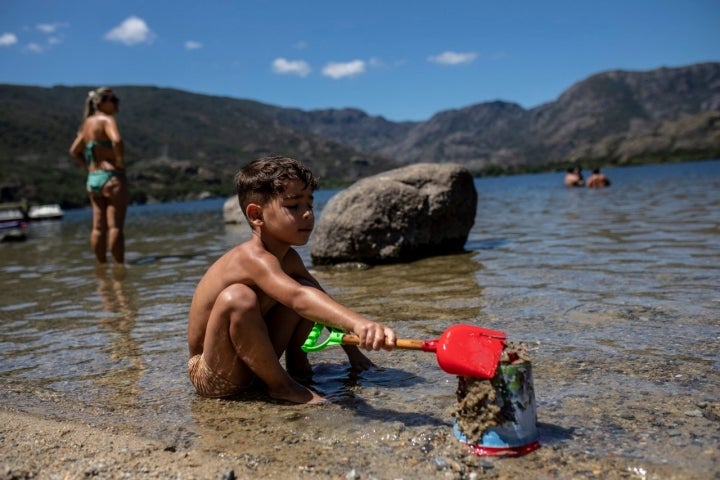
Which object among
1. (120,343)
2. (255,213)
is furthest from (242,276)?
(120,343)

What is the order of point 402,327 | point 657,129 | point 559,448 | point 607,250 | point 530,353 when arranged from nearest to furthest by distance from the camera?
point 559,448, point 530,353, point 402,327, point 607,250, point 657,129

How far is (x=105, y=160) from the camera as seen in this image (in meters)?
8.86

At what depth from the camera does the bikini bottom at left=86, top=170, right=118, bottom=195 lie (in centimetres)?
873

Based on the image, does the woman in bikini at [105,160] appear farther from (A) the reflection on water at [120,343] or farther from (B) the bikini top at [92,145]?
(A) the reflection on water at [120,343]

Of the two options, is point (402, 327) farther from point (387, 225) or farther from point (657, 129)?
point (657, 129)

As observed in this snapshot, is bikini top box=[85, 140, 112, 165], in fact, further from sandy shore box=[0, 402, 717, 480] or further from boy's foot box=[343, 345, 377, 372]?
sandy shore box=[0, 402, 717, 480]

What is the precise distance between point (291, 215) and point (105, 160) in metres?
7.06

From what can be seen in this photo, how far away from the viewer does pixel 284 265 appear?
3045 mm

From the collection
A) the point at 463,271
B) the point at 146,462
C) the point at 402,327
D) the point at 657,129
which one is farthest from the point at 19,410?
the point at 657,129

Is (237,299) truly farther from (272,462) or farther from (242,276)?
(272,462)

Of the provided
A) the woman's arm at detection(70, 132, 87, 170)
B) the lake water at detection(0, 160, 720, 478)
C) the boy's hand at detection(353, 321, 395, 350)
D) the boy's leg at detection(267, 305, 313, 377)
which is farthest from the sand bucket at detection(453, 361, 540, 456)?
the woman's arm at detection(70, 132, 87, 170)

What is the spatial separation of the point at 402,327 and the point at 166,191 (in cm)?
12964

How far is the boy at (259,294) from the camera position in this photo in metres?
2.72

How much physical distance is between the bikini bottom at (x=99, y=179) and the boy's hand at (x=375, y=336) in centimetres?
752
